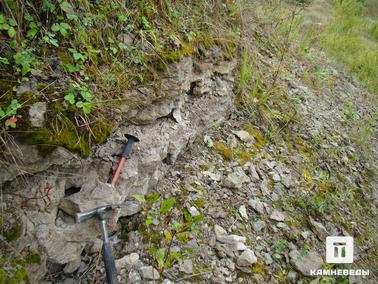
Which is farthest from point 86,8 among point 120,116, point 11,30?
point 120,116

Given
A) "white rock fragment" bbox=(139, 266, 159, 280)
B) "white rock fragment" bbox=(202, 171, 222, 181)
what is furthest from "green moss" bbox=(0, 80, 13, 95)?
"white rock fragment" bbox=(202, 171, 222, 181)

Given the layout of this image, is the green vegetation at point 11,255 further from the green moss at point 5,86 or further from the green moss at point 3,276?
the green moss at point 5,86

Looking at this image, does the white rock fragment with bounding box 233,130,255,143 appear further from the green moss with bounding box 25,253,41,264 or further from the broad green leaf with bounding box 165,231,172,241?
the green moss with bounding box 25,253,41,264

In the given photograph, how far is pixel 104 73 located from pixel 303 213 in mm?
2181

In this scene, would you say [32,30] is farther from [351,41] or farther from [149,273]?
[351,41]

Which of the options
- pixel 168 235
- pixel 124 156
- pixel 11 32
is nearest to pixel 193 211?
pixel 168 235

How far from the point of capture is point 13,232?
1505 mm

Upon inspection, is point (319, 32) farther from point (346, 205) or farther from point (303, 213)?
point (303, 213)

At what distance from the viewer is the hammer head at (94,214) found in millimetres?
1627

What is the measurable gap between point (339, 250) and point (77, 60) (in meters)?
2.68

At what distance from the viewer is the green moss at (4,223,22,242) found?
4.88 feet

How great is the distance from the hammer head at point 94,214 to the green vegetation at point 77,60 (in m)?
0.34

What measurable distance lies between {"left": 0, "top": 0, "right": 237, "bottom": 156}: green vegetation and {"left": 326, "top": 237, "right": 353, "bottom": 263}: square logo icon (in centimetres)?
206

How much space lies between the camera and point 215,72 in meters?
3.07
